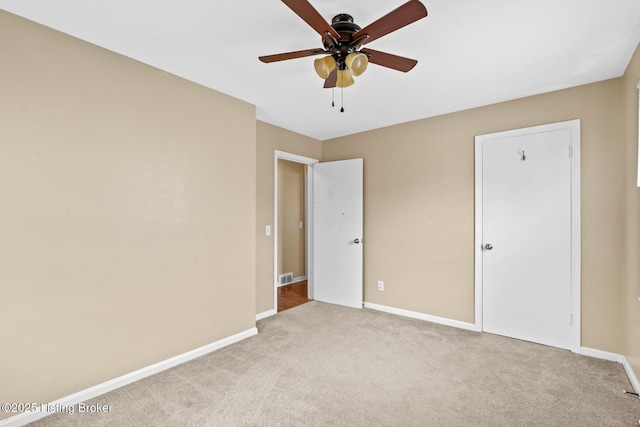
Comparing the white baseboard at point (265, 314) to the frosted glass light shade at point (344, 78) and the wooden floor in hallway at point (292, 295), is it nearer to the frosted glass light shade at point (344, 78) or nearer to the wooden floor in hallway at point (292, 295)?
the wooden floor in hallway at point (292, 295)

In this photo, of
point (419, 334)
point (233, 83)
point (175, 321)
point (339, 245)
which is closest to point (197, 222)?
point (175, 321)

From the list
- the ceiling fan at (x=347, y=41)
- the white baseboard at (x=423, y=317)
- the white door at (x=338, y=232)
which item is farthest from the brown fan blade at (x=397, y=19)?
the white baseboard at (x=423, y=317)

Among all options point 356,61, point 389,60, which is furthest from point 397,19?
point 389,60

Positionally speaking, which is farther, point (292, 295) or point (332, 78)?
point (292, 295)

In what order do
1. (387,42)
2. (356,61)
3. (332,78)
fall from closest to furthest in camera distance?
(356,61) → (332,78) → (387,42)

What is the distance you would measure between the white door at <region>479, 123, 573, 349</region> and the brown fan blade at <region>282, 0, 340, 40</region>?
7.90 feet

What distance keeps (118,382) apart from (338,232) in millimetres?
2914

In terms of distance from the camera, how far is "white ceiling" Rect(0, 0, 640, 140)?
1.72m

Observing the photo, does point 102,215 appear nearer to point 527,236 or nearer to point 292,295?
point 292,295

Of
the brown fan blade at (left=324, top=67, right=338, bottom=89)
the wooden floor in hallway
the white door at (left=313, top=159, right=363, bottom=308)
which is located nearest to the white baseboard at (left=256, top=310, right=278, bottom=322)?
the wooden floor in hallway

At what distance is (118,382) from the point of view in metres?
2.17

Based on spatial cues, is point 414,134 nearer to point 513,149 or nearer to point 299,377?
point 513,149

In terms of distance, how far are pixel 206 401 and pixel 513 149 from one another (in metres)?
3.53

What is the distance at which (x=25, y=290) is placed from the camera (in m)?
1.81
